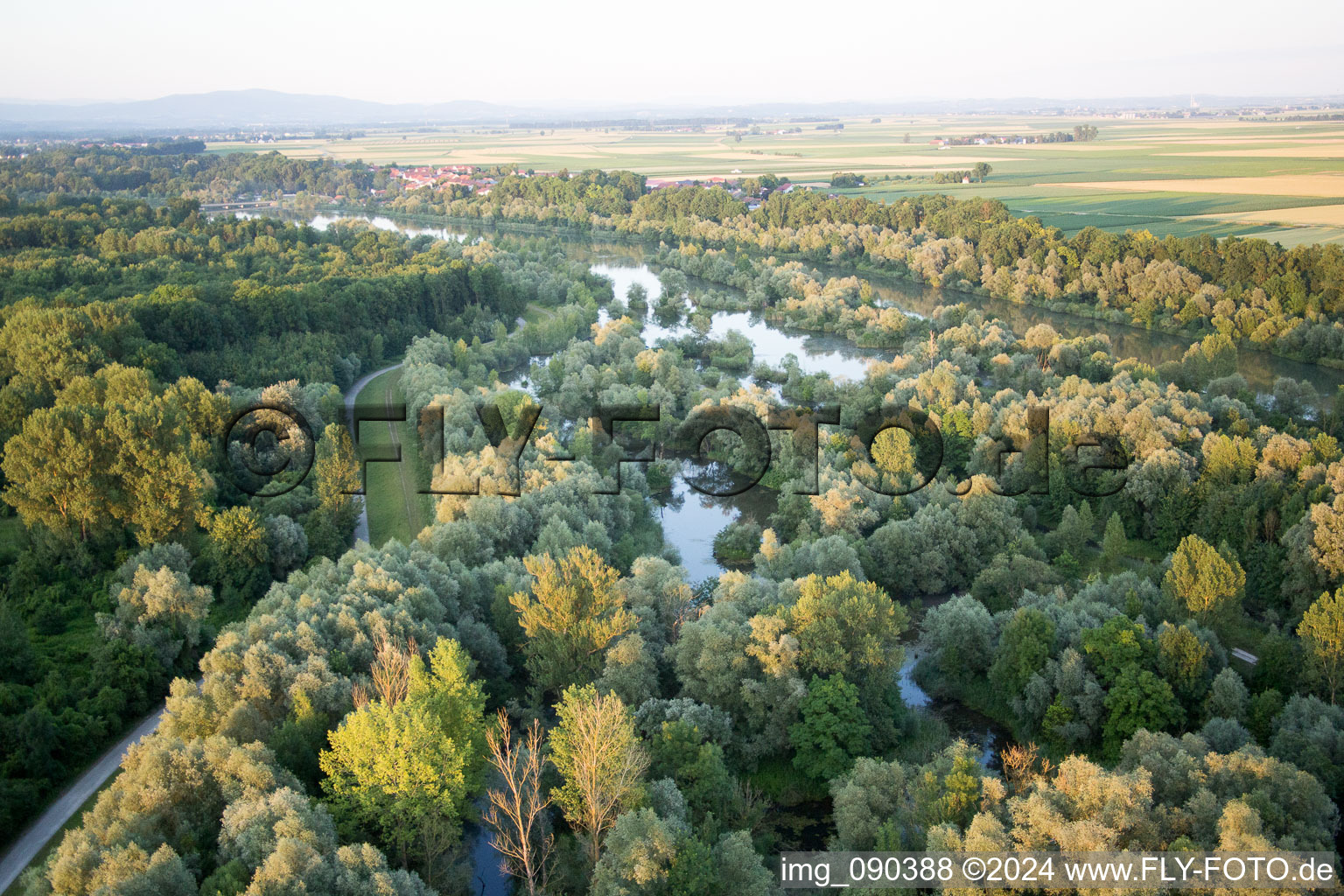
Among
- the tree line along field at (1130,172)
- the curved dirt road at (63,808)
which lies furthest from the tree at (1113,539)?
the tree line along field at (1130,172)

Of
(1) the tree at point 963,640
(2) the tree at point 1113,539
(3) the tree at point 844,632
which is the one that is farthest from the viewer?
(2) the tree at point 1113,539

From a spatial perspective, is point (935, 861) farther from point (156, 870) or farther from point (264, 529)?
point (264, 529)

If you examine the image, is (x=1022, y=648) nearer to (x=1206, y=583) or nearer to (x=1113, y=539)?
(x=1206, y=583)

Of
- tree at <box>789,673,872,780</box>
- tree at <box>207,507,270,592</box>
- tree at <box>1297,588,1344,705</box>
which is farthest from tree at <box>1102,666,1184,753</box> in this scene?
tree at <box>207,507,270,592</box>

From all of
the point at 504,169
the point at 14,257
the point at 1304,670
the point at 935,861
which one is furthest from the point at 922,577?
the point at 504,169

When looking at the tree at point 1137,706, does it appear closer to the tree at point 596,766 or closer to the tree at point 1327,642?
the tree at point 1327,642

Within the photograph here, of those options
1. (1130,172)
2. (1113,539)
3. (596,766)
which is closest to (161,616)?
(596,766)
